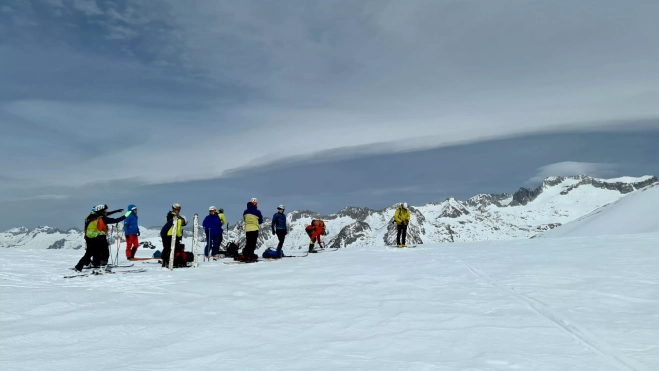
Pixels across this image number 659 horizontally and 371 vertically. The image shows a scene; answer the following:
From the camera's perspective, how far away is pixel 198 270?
1526 cm

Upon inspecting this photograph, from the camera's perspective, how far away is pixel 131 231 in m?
19.9

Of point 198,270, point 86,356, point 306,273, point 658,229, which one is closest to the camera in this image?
point 86,356

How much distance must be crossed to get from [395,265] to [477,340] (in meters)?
8.72

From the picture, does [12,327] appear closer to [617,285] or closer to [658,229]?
[617,285]

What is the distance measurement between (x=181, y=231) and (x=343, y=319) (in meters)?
9.72

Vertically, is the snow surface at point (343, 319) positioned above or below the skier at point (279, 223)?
below

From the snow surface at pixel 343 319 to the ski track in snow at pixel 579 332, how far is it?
1.1 inches

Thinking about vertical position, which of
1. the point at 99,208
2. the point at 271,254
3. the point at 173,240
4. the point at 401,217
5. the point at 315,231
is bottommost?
the point at 271,254

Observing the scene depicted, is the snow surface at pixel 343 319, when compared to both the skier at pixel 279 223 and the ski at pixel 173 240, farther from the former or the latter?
the skier at pixel 279 223

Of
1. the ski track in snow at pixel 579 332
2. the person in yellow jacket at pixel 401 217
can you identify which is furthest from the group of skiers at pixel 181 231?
the ski track in snow at pixel 579 332

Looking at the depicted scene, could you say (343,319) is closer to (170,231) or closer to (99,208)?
(170,231)

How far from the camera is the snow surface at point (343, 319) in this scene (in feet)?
19.7

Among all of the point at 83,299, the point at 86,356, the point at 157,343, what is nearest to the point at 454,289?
the point at 157,343

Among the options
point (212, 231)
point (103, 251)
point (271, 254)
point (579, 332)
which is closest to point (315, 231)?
point (271, 254)
